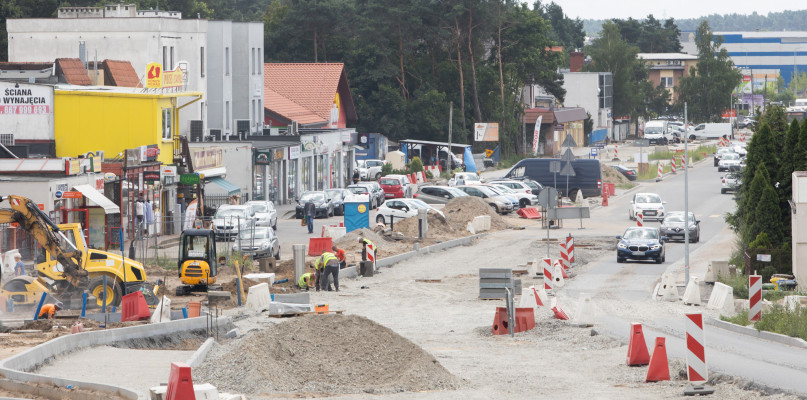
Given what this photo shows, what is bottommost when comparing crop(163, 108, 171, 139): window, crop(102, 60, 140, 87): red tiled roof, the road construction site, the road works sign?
the road construction site

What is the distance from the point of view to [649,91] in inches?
5482

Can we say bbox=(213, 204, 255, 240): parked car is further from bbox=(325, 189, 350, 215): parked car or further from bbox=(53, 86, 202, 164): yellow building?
bbox=(325, 189, 350, 215): parked car

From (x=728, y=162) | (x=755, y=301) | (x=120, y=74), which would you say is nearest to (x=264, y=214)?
(x=120, y=74)

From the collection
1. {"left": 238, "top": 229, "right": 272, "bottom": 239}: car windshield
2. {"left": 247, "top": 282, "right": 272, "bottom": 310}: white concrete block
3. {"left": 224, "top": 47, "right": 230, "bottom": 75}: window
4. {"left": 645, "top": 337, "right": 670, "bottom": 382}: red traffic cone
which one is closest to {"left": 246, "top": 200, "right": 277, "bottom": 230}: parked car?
{"left": 238, "top": 229, "right": 272, "bottom": 239}: car windshield

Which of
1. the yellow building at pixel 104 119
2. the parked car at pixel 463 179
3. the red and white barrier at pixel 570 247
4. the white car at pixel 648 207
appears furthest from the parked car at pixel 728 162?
the yellow building at pixel 104 119

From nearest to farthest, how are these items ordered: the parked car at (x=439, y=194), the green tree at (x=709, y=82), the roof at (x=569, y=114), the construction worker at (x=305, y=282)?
1. the construction worker at (x=305, y=282)
2. the parked car at (x=439, y=194)
3. the roof at (x=569, y=114)
4. the green tree at (x=709, y=82)

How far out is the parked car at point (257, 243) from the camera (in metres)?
37.7

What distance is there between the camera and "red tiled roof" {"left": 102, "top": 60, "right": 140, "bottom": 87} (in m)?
52.0

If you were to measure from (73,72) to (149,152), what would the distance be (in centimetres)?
837

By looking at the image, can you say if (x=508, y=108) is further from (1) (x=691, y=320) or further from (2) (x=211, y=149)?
(1) (x=691, y=320)

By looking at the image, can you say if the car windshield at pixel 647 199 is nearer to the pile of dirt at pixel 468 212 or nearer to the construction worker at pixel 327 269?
the pile of dirt at pixel 468 212

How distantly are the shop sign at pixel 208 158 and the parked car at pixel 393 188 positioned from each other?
39.7ft

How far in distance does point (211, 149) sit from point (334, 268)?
809 inches

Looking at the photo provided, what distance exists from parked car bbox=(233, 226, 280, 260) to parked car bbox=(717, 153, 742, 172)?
49.0 metres
